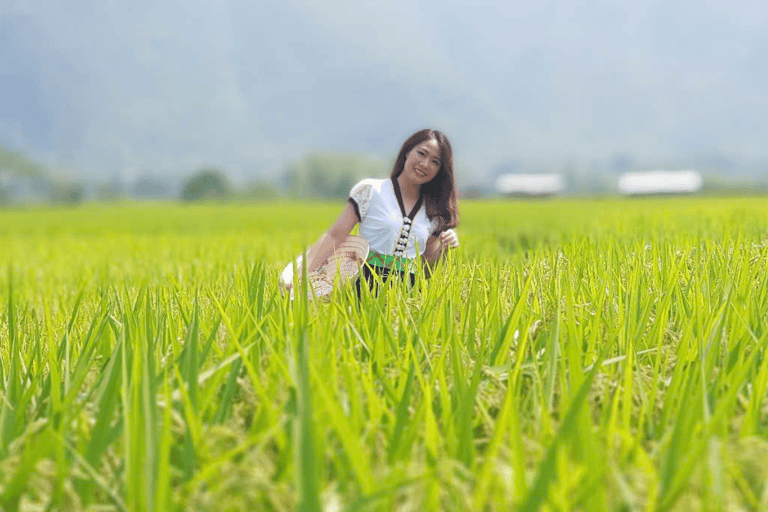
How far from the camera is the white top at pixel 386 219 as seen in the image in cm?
318

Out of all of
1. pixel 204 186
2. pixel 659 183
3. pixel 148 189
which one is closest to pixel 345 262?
pixel 659 183

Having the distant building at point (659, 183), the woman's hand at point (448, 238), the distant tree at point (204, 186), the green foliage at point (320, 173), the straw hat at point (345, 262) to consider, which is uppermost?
the green foliage at point (320, 173)

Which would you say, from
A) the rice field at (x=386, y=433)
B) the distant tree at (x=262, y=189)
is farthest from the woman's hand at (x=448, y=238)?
the distant tree at (x=262, y=189)

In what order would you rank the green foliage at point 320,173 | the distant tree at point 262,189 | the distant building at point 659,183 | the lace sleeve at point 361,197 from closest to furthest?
1. the lace sleeve at point 361,197
2. the distant building at point 659,183
3. the distant tree at point 262,189
4. the green foliage at point 320,173

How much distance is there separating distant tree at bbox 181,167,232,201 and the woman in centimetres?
9006

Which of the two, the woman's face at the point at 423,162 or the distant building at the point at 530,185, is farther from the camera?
the distant building at the point at 530,185

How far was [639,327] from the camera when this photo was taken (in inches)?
61.5

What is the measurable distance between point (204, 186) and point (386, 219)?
93352 millimetres

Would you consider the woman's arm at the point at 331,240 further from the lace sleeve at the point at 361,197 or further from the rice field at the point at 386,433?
the rice field at the point at 386,433

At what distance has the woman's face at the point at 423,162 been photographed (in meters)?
3.12

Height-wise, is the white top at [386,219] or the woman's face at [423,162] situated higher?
the woman's face at [423,162]

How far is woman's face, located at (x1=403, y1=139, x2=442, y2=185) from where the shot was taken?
10.2 ft

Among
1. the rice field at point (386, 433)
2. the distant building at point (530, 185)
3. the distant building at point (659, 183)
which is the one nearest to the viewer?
the rice field at point (386, 433)

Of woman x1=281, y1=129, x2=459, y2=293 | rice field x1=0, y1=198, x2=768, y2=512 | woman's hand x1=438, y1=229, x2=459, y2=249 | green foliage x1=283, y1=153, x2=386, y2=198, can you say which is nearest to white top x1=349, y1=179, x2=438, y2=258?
woman x1=281, y1=129, x2=459, y2=293
